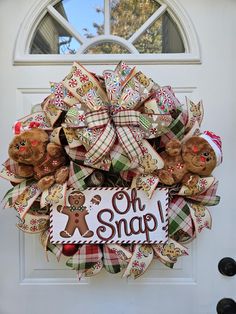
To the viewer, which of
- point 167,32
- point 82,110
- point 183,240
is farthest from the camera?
point 167,32

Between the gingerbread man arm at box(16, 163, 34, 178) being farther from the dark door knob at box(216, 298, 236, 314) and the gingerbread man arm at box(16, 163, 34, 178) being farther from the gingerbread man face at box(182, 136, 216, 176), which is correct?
the dark door knob at box(216, 298, 236, 314)

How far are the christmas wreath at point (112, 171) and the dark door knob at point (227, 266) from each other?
197mm

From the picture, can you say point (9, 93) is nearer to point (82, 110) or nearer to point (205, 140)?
point (82, 110)

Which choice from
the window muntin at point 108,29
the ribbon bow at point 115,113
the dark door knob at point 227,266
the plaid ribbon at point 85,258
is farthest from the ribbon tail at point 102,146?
the dark door knob at point 227,266

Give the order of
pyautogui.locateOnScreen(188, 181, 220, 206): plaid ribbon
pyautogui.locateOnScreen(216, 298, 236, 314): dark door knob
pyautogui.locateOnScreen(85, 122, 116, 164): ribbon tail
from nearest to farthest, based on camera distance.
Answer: pyautogui.locateOnScreen(85, 122, 116, 164): ribbon tail < pyautogui.locateOnScreen(188, 181, 220, 206): plaid ribbon < pyautogui.locateOnScreen(216, 298, 236, 314): dark door knob

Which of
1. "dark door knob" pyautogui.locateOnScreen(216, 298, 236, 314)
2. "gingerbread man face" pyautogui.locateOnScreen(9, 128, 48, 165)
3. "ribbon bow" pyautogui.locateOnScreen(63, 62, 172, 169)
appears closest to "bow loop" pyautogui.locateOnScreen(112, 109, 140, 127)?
"ribbon bow" pyautogui.locateOnScreen(63, 62, 172, 169)

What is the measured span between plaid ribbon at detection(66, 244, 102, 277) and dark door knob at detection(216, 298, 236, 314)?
0.44 metres

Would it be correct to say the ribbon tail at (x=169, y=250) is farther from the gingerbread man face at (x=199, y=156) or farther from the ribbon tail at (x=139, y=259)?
the gingerbread man face at (x=199, y=156)

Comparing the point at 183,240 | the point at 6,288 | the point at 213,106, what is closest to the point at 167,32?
the point at 213,106

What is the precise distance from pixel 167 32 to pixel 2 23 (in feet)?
1.75

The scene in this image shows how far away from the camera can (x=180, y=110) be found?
94cm

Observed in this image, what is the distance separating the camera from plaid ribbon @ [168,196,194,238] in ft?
3.14

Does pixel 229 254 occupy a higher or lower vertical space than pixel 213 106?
lower

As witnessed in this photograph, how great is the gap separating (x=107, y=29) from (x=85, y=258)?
72 centimetres
